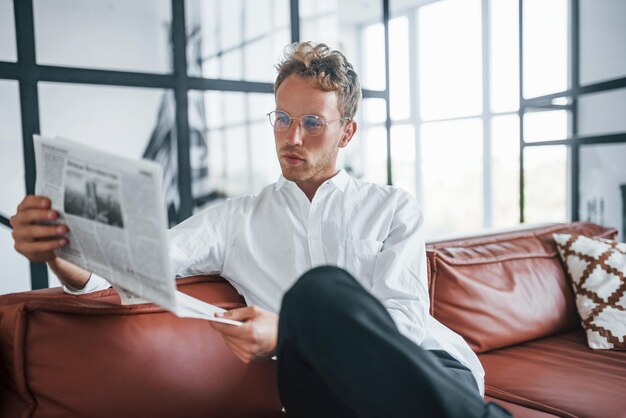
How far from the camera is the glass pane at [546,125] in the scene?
3.93 metres

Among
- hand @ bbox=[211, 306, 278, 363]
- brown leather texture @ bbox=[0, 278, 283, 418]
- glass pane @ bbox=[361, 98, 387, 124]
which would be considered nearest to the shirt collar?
brown leather texture @ bbox=[0, 278, 283, 418]

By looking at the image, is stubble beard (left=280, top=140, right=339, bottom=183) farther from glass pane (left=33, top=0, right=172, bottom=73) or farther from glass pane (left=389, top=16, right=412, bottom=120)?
glass pane (left=389, top=16, right=412, bottom=120)

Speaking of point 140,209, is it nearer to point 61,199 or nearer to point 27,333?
point 61,199

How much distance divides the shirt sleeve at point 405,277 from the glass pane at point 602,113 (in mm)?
2887

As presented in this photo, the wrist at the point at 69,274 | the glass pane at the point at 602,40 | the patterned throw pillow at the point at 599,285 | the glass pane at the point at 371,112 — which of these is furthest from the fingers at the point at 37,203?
the glass pane at the point at 371,112

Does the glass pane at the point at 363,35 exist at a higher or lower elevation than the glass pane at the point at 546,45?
higher

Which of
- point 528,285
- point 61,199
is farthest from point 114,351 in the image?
point 528,285

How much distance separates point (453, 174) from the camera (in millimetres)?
7531

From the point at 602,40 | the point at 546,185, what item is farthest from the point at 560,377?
the point at 546,185

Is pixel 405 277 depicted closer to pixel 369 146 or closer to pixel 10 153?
pixel 10 153

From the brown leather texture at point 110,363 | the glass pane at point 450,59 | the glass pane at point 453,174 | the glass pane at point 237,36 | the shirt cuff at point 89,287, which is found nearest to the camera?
the brown leather texture at point 110,363

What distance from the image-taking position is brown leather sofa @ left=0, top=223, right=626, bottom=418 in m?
1.02

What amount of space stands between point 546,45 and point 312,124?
399 cm

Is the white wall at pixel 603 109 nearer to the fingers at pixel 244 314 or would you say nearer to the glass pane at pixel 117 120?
the glass pane at pixel 117 120
